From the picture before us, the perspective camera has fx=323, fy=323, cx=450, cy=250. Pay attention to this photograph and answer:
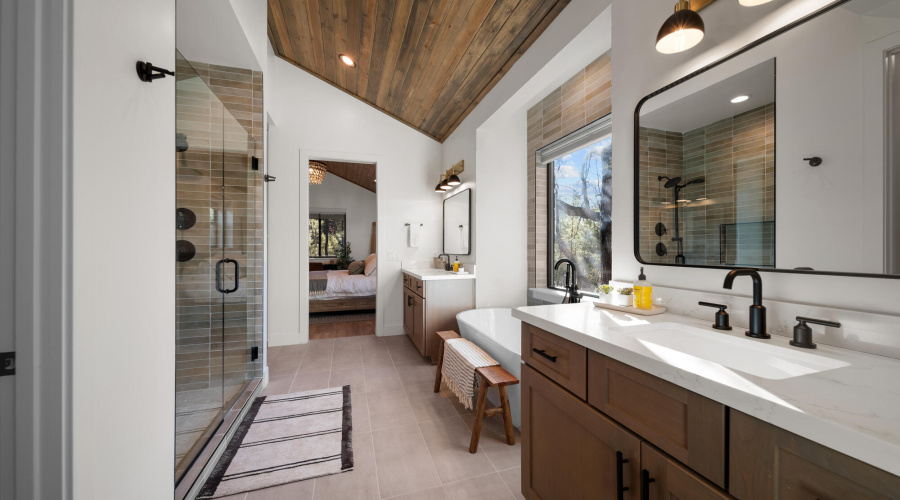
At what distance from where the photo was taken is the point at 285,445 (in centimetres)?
189

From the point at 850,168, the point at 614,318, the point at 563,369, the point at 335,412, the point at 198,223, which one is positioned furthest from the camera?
the point at 335,412

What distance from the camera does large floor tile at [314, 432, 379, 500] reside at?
1516mm

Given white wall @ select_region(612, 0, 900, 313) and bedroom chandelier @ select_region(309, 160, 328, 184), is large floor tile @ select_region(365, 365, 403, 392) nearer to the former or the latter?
white wall @ select_region(612, 0, 900, 313)

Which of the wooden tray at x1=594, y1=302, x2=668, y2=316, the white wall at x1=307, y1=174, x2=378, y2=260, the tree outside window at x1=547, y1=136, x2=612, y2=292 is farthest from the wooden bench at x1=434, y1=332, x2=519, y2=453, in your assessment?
the white wall at x1=307, y1=174, x2=378, y2=260

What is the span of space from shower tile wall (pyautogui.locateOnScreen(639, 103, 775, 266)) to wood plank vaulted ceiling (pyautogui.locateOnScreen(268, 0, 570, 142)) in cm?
125

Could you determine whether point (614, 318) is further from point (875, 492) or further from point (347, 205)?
point (347, 205)

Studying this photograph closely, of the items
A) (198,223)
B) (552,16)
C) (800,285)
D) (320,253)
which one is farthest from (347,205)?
(800,285)

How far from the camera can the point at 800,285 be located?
98cm

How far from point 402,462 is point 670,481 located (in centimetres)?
138

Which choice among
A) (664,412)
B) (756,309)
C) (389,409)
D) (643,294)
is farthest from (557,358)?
(389,409)

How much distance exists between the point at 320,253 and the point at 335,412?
6167 mm

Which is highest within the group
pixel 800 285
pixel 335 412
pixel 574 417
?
pixel 800 285

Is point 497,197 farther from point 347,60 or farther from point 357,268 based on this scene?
point 357,268

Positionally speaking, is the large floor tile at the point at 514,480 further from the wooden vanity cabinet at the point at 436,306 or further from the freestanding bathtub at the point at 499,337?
the wooden vanity cabinet at the point at 436,306
